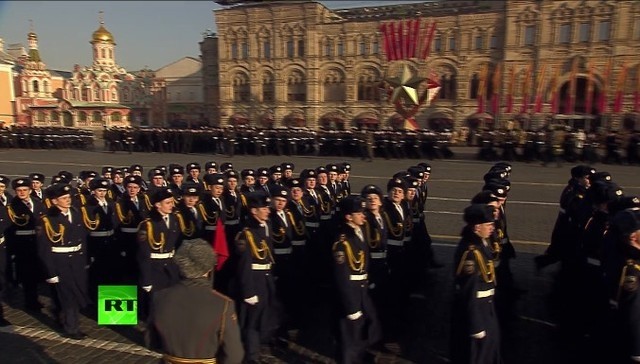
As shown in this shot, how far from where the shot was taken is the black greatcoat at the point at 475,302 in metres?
3.68

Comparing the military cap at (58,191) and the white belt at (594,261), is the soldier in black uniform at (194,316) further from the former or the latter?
the white belt at (594,261)

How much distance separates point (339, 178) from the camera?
7.79 metres

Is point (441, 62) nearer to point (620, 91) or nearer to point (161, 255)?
point (620, 91)

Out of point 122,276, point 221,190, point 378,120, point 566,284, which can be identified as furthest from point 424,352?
point 378,120

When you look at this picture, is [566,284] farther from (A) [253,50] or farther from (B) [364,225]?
(A) [253,50]

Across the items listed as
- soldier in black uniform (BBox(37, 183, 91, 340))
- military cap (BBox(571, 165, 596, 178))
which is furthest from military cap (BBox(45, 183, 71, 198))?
military cap (BBox(571, 165, 596, 178))

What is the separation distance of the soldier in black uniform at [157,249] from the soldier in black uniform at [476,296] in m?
2.95

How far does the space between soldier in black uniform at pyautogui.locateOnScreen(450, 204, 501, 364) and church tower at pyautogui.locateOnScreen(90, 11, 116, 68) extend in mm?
59876

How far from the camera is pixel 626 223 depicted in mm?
3494

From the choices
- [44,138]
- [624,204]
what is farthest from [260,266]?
[44,138]

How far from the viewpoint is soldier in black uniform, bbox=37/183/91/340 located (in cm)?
495

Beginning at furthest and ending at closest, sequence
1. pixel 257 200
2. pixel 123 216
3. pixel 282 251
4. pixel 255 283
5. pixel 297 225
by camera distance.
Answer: pixel 123 216, pixel 297 225, pixel 282 251, pixel 257 200, pixel 255 283

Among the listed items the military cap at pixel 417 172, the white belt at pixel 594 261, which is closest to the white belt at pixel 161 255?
the military cap at pixel 417 172

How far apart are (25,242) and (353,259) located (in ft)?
14.6
